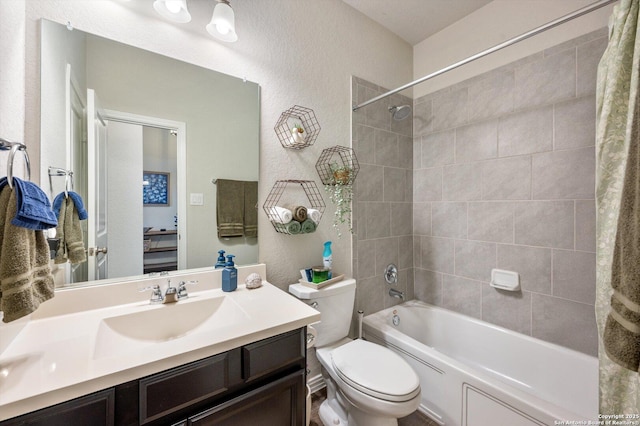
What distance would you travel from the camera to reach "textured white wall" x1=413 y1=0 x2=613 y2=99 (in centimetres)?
156

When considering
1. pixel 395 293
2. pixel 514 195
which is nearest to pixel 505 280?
pixel 514 195

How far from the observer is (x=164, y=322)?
1.08m

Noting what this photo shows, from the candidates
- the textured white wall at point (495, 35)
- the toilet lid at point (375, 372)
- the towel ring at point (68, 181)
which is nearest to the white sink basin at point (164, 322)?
the towel ring at point (68, 181)

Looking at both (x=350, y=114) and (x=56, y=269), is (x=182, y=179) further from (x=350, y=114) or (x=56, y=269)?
(x=350, y=114)

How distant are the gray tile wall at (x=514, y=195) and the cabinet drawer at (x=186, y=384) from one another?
1313 millimetres

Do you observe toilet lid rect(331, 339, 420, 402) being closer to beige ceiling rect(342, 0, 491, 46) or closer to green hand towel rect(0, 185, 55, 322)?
green hand towel rect(0, 185, 55, 322)

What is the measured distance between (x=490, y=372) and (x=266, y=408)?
1631 mm

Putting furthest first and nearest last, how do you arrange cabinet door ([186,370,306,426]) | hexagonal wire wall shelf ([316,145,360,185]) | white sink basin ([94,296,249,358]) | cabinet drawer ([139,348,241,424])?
1. hexagonal wire wall shelf ([316,145,360,185])
2. white sink basin ([94,296,249,358])
3. cabinet door ([186,370,306,426])
4. cabinet drawer ([139,348,241,424])

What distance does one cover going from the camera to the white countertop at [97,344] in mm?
616

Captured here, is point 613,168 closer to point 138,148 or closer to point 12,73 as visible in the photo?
point 138,148

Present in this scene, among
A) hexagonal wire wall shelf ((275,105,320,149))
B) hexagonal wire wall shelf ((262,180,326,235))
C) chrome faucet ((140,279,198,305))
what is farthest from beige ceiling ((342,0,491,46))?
chrome faucet ((140,279,198,305))

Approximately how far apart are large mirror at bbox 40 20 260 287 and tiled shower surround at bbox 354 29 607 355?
0.98 meters

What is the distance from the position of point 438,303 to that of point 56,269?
2388 mm

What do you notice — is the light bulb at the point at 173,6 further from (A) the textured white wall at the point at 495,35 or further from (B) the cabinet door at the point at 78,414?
(A) the textured white wall at the point at 495,35
